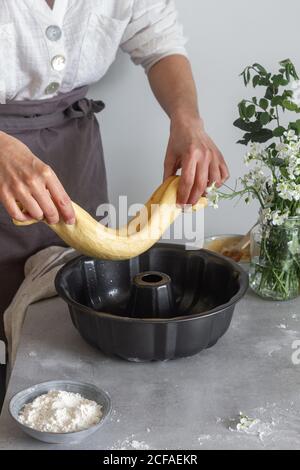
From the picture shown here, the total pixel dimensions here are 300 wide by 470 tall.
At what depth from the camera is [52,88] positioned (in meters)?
1.21

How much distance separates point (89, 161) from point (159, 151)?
0.20 meters

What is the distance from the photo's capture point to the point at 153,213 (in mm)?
1053

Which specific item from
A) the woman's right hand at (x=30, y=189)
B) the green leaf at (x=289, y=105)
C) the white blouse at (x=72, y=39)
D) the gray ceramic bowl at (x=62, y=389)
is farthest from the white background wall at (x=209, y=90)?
the gray ceramic bowl at (x=62, y=389)

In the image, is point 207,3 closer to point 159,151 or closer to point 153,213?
point 159,151

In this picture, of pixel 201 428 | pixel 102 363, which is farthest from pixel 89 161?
pixel 201 428

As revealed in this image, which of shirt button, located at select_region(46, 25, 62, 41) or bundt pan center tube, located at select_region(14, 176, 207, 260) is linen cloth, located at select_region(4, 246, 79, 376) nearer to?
bundt pan center tube, located at select_region(14, 176, 207, 260)

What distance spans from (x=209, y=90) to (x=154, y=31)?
196mm

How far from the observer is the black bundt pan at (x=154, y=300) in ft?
3.07

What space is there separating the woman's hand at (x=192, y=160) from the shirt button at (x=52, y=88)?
0.64 ft

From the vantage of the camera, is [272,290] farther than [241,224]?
No

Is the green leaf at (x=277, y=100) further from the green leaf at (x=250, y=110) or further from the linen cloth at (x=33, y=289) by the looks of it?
the linen cloth at (x=33, y=289)

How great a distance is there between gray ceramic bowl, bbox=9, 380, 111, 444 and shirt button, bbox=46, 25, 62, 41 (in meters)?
0.54

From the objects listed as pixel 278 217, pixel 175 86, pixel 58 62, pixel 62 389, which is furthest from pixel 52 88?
pixel 62 389

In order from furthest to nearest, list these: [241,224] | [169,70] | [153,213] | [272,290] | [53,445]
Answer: [241,224], [169,70], [272,290], [153,213], [53,445]
